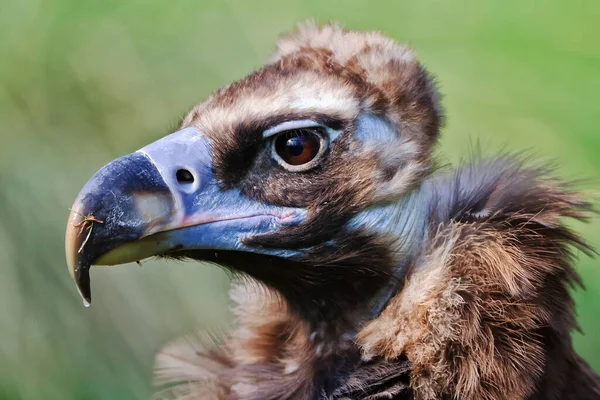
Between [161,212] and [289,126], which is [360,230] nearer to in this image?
[289,126]

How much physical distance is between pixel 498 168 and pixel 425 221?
15cm

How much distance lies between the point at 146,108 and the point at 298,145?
1.26m

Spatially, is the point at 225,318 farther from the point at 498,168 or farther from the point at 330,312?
the point at 498,168

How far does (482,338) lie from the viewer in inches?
39.1

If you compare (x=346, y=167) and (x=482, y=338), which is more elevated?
(x=346, y=167)

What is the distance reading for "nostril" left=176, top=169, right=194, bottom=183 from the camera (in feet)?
3.44

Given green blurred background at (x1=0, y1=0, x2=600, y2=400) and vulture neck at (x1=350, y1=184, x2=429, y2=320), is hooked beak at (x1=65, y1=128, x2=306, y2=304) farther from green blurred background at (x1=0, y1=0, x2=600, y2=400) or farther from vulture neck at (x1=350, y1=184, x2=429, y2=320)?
green blurred background at (x1=0, y1=0, x2=600, y2=400)

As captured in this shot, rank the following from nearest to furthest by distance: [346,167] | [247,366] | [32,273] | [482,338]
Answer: [482,338]
[346,167]
[247,366]
[32,273]

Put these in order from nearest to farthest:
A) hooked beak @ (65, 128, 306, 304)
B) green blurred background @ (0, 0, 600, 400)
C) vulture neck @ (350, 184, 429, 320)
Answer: hooked beak @ (65, 128, 306, 304)
vulture neck @ (350, 184, 429, 320)
green blurred background @ (0, 0, 600, 400)

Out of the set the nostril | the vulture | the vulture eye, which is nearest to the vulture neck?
the vulture

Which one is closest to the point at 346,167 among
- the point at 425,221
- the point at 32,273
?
the point at 425,221

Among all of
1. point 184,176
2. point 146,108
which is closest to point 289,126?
point 184,176

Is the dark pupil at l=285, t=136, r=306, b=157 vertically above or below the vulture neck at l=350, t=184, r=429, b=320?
above

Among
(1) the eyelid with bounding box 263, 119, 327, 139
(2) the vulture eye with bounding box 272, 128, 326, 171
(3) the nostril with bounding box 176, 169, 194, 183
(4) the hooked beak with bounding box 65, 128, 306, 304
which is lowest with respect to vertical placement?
(4) the hooked beak with bounding box 65, 128, 306, 304
